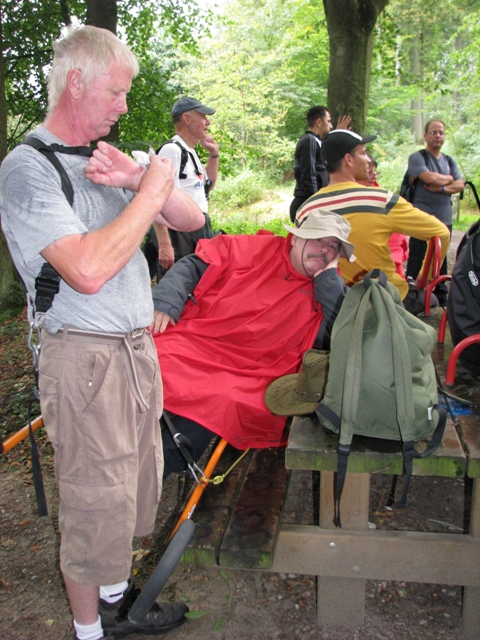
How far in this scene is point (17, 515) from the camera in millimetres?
3146

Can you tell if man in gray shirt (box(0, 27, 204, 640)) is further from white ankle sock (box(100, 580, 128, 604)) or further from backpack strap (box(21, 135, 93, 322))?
white ankle sock (box(100, 580, 128, 604))

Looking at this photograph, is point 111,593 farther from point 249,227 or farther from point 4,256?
point 249,227

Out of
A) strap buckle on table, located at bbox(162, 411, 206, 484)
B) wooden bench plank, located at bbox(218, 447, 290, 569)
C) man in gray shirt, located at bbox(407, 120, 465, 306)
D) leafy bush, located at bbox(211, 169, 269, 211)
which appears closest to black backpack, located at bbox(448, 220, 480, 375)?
wooden bench plank, located at bbox(218, 447, 290, 569)

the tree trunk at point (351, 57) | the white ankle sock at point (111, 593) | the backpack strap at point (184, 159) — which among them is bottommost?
the white ankle sock at point (111, 593)

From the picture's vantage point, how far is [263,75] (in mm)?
22984

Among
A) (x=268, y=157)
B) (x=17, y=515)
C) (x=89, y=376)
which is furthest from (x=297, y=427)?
(x=268, y=157)

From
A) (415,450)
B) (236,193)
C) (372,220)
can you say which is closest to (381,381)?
Answer: (415,450)

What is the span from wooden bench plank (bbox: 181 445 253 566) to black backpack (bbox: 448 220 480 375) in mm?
1105

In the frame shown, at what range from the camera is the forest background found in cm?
728

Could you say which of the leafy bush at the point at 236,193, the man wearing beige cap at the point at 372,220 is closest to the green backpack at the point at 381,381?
the man wearing beige cap at the point at 372,220

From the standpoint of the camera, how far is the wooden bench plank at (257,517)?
1.93m

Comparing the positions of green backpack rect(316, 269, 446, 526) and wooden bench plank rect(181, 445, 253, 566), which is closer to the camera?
green backpack rect(316, 269, 446, 526)

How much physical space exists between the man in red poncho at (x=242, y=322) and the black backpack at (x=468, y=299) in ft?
1.68

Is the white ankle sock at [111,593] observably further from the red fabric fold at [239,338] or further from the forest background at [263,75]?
the forest background at [263,75]
